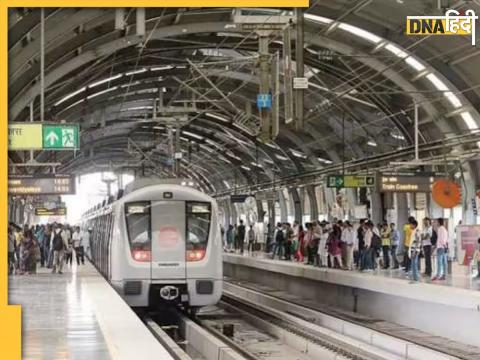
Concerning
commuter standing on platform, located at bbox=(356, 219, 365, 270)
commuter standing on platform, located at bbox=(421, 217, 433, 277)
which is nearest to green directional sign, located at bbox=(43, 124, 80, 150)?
commuter standing on platform, located at bbox=(421, 217, 433, 277)

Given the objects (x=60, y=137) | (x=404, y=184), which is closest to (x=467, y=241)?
(x=404, y=184)

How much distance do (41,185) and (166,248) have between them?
871 cm

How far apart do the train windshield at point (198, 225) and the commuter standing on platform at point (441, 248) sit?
559 cm

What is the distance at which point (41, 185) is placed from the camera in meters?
25.6

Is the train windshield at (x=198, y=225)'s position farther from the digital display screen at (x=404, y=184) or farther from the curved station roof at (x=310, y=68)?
the digital display screen at (x=404, y=184)

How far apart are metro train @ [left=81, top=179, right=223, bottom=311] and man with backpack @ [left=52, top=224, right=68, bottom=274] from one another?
7958mm

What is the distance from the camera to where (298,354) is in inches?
677

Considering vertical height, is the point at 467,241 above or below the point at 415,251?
above

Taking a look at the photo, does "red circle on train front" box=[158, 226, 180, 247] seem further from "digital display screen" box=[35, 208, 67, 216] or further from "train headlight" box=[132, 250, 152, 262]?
"digital display screen" box=[35, 208, 67, 216]

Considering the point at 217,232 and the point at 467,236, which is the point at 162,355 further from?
the point at 467,236

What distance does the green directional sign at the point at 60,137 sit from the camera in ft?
58.4

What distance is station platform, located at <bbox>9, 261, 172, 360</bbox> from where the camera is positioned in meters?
10.2

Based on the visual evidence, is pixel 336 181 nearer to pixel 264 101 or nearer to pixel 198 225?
pixel 198 225

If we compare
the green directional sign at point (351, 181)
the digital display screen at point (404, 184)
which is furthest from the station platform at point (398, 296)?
the green directional sign at point (351, 181)
